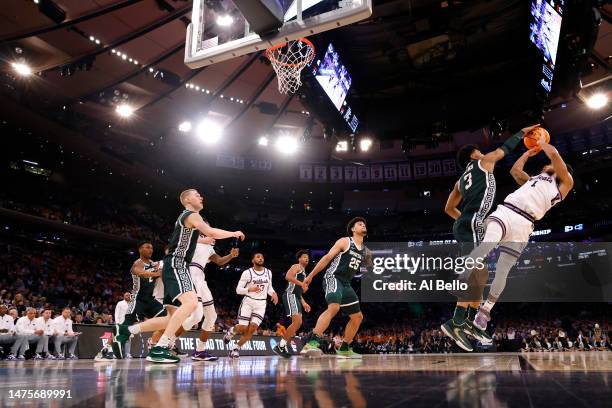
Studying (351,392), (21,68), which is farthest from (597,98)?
(21,68)

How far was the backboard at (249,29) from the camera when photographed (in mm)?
5758

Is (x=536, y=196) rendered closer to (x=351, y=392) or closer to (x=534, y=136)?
(x=534, y=136)

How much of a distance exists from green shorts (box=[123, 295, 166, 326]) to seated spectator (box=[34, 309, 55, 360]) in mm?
6271

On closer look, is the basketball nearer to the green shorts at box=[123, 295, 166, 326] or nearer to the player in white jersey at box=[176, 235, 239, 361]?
the player in white jersey at box=[176, 235, 239, 361]

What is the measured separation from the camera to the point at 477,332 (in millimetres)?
5605

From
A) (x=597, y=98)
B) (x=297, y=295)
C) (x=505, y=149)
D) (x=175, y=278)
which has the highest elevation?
(x=597, y=98)

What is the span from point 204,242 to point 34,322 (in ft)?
24.1

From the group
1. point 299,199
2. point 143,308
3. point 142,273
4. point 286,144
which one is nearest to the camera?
point 142,273

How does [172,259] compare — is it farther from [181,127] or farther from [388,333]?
[388,333]

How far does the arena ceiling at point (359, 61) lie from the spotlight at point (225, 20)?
4781mm

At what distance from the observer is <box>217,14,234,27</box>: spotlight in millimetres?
7250

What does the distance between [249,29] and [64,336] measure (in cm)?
1085

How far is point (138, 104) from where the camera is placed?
21812 millimetres

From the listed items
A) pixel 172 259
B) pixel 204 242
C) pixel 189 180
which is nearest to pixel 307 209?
→ pixel 189 180
